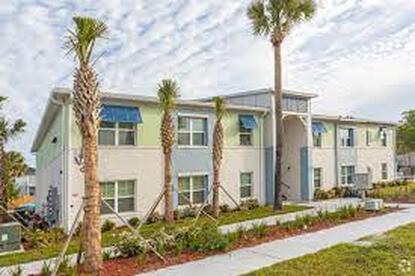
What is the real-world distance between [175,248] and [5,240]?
650 cm

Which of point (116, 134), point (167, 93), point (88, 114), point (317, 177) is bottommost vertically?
point (317, 177)

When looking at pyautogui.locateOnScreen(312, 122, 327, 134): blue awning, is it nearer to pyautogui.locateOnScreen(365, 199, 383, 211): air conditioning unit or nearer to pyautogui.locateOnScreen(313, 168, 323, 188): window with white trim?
pyautogui.locateOnScreen(313, 168, 323, 188): window with white trim

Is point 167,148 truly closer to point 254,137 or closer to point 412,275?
point 254,137

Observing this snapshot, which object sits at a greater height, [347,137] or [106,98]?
[106,98]

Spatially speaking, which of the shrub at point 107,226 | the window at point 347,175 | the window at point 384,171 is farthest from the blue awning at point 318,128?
the shrub at point 107,226

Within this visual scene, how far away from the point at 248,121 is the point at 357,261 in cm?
1650

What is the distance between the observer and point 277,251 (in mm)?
12789

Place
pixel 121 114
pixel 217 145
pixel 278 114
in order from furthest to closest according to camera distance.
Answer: pixel 278 114 < pixel 217 145 < pixel 121 114

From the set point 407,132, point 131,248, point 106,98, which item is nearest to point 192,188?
point 106,98

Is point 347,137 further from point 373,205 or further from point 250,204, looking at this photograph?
point 373,205

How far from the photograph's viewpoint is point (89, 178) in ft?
34.8

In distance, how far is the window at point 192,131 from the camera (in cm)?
2419

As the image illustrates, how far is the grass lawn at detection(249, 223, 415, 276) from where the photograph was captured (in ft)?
33.4

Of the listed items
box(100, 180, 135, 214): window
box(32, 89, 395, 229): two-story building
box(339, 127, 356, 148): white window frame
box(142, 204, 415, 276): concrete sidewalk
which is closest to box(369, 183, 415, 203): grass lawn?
box(32, 89, 395, 229): two-story building
